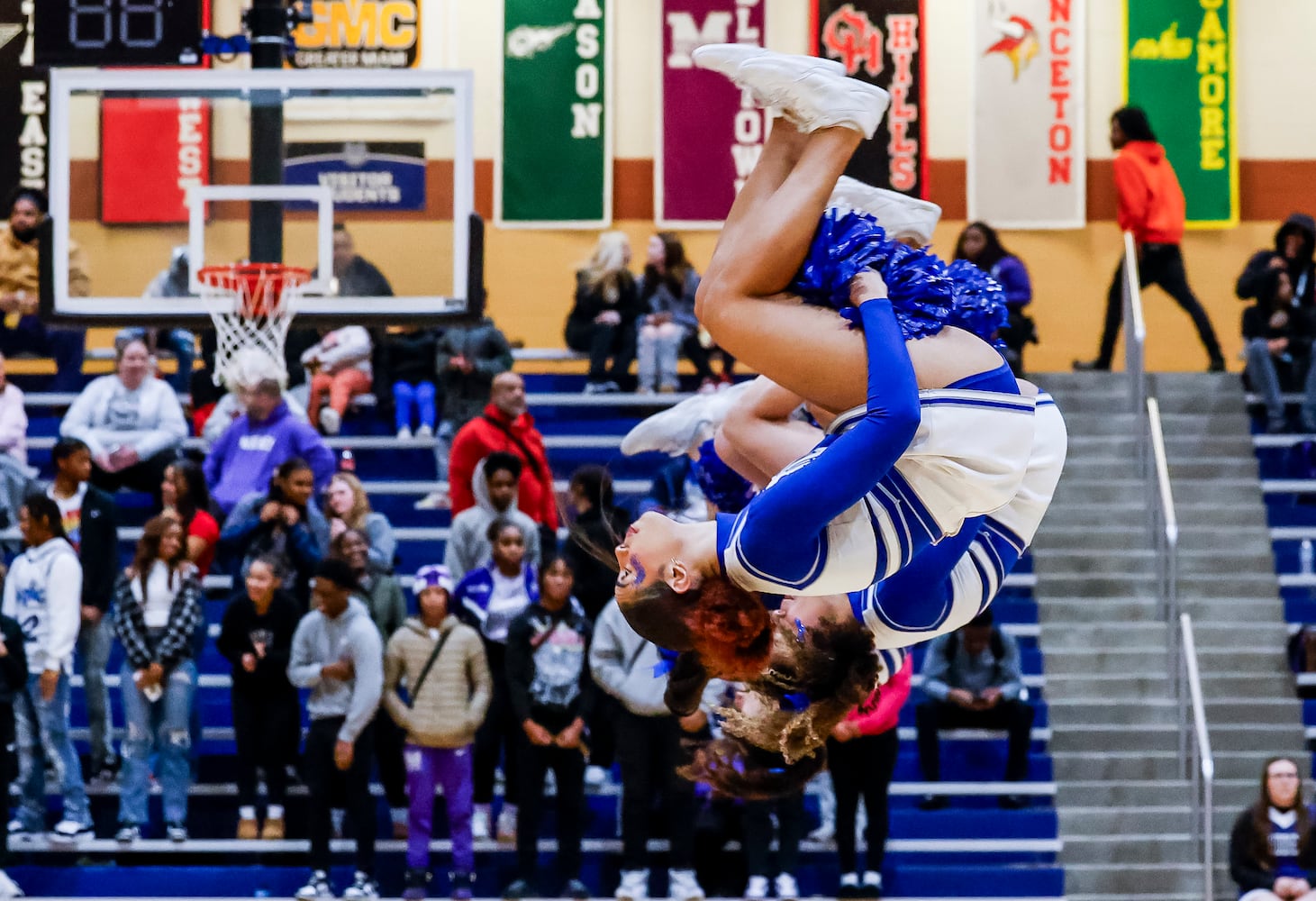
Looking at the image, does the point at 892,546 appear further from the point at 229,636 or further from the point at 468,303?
the point at 229,636

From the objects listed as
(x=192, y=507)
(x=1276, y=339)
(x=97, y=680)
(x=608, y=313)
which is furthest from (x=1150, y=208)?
(x=97, y=680)

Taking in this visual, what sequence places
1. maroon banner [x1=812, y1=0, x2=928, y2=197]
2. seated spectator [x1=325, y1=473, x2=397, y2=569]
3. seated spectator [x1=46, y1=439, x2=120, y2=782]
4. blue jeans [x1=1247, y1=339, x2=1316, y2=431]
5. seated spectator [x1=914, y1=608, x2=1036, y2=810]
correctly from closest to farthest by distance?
1. seated spectator [x1=46, y1=439, x2=120, y2=782]
2. seated spectator [x1=914, y1=608, x2=1036, y2=810]
3. seated spectator [x1=325, y1=473, x2=397, y2=569]
4. blue jeans [x1=1247, y1=339, x2=1316, y2=431]
5. maroon banner [x1=812, y1=0, x2=928, y2=197]

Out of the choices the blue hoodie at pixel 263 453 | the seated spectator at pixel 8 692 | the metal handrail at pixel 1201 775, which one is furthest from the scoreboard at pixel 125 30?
the metal handrail at pixel 1201 775

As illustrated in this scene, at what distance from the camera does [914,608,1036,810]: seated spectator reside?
9.27 m

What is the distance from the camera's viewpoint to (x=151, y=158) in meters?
8.47

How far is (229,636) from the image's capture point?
885cm

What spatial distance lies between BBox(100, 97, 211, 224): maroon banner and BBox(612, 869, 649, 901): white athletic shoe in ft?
11.1

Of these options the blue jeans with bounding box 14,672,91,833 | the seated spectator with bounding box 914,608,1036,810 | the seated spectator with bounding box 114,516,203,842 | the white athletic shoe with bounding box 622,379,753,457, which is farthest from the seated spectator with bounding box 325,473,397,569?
the white athletic shoe with bounding box 622,379,753,457

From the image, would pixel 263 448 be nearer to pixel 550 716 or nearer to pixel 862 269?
pixel 550 716

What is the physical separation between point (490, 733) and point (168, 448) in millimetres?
2388

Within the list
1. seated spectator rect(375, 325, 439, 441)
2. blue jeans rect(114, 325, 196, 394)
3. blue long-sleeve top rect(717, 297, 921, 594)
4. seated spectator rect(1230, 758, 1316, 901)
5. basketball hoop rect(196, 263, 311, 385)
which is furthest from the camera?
blue jeans rect(114, 325, 196, 394)

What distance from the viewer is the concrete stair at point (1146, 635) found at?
9445 millimetres

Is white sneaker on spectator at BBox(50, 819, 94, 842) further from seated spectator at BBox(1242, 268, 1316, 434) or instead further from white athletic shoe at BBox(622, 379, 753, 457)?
seated spectator at BBox(1242, 268, 1316, 434)

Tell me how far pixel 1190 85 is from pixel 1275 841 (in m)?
6.68
